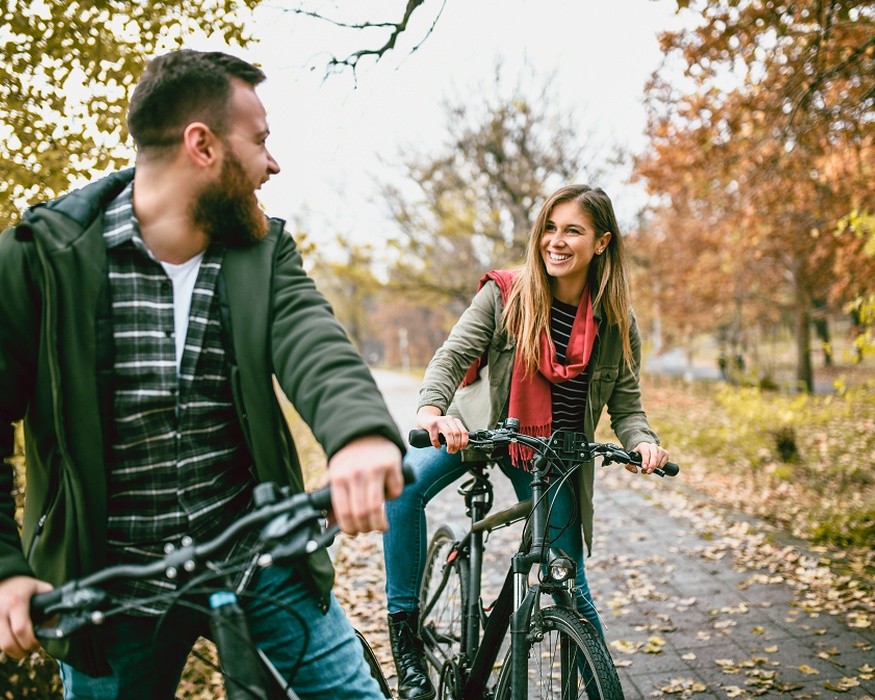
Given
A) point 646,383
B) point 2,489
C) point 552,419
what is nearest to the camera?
point 2,489

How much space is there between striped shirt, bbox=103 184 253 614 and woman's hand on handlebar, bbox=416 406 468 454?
0.97m

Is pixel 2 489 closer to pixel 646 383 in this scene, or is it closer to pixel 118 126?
pixel 118 126

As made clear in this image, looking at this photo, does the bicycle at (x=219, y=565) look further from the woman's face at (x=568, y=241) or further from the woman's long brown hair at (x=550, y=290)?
the woman's face at (x=568, y=241)

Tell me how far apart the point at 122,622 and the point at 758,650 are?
3.80 metres

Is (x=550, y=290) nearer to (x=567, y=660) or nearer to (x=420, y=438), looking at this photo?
(x=420, y=438)

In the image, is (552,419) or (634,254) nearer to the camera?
(552,419)

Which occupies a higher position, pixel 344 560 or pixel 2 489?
pixel 2 489

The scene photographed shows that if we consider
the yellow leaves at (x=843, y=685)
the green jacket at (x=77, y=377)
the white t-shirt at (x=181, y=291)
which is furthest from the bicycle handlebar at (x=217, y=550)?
the yellow leaves at (x=843, y=685)

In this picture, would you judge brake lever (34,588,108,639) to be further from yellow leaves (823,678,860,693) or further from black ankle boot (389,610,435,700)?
yellow leaves (823,678,860,693)

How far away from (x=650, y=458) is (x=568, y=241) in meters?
0.96

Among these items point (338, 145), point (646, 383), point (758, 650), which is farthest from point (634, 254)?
point (758, 650)

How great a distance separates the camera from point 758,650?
13.7ft

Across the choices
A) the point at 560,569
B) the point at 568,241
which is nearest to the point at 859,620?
the point at 560,569

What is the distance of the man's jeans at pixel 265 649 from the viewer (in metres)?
1.63
